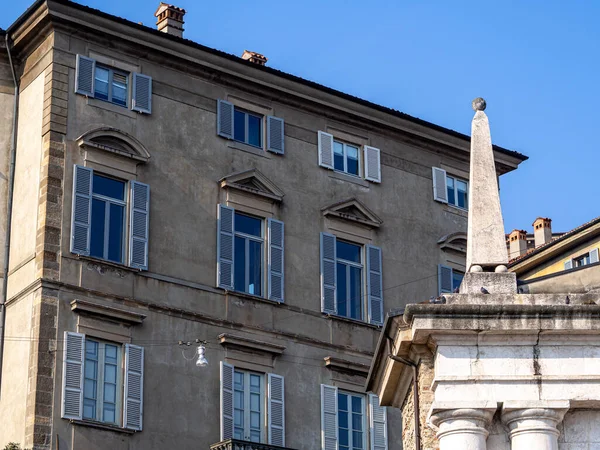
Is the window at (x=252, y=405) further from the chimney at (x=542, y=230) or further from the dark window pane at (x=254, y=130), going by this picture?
the chimney at (x=542, y=230)

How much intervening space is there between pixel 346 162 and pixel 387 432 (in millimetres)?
7862

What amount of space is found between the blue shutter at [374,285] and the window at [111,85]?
26.7 feet

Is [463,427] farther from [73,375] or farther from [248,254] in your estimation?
[248,254]

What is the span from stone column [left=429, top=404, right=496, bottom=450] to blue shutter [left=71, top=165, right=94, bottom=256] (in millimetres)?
18648

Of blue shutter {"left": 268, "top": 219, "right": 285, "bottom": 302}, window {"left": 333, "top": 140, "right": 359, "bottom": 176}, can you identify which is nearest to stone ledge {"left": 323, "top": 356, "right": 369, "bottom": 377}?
blue shutter {"left": 268, "top": 219, "right": 285, "bottom": 302}

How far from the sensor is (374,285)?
42.5 meters

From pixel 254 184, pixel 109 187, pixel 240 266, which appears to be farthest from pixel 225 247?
pixel 109 187

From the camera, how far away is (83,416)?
35812mm

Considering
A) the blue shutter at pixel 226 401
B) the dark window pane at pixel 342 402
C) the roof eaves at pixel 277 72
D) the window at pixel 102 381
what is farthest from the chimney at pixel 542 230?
the window at pixel 102 381

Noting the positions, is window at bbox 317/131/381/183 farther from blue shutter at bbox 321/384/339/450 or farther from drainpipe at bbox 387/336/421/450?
drainpipe at bbox 387/336/421/450

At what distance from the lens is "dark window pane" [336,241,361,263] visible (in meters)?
42.5

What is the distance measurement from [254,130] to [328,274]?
14.4 feet

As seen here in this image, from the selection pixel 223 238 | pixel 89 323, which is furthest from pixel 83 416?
pixel 223 238

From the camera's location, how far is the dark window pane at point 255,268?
40219mm
